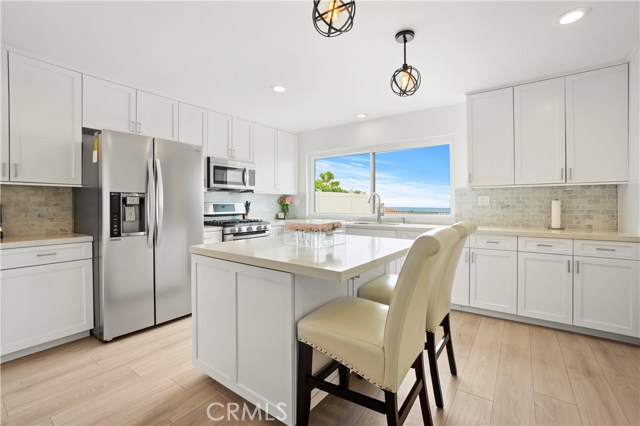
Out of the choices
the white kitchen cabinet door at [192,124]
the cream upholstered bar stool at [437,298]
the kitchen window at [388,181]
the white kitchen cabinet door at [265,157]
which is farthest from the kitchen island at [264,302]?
the white kitchen cabinet door at [265,157]

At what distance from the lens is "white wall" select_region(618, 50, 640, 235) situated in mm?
2402

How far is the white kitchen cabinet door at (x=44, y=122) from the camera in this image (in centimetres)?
236

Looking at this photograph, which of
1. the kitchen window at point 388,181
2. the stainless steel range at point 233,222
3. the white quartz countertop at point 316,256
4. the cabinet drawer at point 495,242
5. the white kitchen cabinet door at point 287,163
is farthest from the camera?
the white kitchen cabinet door at point 287,163

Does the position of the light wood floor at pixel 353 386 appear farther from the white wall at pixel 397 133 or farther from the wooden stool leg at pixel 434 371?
the white wall at pixel 397 133

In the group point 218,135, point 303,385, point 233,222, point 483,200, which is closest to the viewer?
point 303,385

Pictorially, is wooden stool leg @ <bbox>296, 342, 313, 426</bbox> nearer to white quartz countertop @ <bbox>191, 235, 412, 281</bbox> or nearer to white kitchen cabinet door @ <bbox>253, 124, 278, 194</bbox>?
white quartz countertop @ <bbox>191, 235, 412, 281</bbox>

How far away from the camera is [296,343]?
56.4 inches

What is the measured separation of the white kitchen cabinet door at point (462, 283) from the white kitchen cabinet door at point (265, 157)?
2889 mm

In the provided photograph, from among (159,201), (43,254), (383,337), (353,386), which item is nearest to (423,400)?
(383,337)

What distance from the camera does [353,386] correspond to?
189cm

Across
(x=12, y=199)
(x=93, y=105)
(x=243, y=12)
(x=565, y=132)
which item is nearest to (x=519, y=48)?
(x=565, y=132)

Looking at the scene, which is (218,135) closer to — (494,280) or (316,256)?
(316,256)

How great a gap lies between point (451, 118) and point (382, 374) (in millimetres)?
3412

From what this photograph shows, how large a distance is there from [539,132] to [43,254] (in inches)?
178
